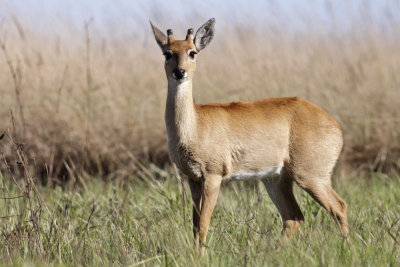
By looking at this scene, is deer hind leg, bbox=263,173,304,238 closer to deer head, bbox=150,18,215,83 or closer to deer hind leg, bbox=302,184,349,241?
deer hind leg, bbox=302,184,349,241

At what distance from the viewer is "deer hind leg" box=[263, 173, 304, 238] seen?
193 inches

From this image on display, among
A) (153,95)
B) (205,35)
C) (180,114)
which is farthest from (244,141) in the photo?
(153,95)

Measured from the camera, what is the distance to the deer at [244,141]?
4.49 metres

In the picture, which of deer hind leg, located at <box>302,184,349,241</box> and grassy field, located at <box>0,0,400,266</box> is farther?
grassy field, located at <box>0,0,400,266</box>

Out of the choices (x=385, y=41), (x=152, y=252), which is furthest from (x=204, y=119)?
(x=385, y=41)

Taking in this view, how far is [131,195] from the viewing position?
562 centimetres

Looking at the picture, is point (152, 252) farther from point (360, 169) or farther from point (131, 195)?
point (360, 169)

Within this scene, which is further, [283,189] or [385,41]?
[385,41]

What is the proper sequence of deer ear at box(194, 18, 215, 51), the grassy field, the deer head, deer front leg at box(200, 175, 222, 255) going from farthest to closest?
the grassy field < deer ear at box(194, 18, 215, 51) < the deer head < deer front leg at box(200, 175, 222, 255)

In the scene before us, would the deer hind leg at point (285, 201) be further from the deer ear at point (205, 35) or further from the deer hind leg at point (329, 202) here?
the deer ear at point (205, 35)

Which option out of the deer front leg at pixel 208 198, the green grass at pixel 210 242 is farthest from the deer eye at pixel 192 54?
the green grass at pixel 210 242

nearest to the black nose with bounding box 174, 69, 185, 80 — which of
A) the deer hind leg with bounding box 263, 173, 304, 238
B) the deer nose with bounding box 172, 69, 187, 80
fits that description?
the deer nose with bounding box 172, 69, 187, 80

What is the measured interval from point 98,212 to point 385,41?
5741 mm

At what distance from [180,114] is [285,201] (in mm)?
1164
